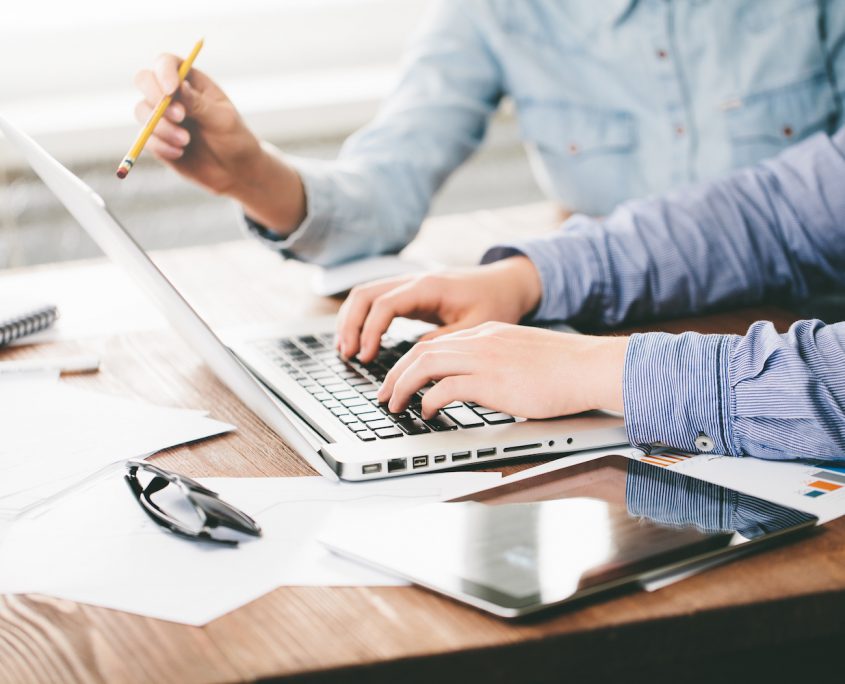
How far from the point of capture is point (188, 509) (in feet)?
2.02

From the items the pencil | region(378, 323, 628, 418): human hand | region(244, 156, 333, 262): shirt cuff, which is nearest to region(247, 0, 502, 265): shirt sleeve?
region(244, 156, 333, 262): shirt cuff

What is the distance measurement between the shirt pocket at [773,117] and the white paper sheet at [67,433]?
0.92m

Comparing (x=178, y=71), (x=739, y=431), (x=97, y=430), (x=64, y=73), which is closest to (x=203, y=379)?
(x=97, y=430)

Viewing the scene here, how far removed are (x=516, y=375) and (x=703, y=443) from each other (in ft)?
0.46

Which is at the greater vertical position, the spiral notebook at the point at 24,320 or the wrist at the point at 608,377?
the spiral notebook at the point at 24,320

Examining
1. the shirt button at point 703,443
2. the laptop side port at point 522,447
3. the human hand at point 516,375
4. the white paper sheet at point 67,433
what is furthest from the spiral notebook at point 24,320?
the shirt button at point 703,443

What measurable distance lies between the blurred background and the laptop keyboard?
1.14m

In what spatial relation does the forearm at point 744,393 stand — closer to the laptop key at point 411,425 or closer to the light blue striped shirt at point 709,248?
the laptop key at point 411,425

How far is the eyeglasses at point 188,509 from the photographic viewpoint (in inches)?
22.4

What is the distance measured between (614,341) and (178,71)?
55cm

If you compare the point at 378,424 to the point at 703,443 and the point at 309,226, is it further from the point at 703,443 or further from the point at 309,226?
the point at 309,226

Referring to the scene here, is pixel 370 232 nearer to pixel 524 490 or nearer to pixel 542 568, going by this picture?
pixel 524 490

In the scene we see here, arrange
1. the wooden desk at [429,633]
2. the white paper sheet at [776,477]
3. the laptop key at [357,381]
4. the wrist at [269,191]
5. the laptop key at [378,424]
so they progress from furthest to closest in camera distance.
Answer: the wrist at [269,191] → the laptop key at [357,381] → the laptop key at [378,424] → the white paper sheet at [776,477] → the wooden desk at [429,633]

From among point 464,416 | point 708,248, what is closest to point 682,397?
point 464,416
